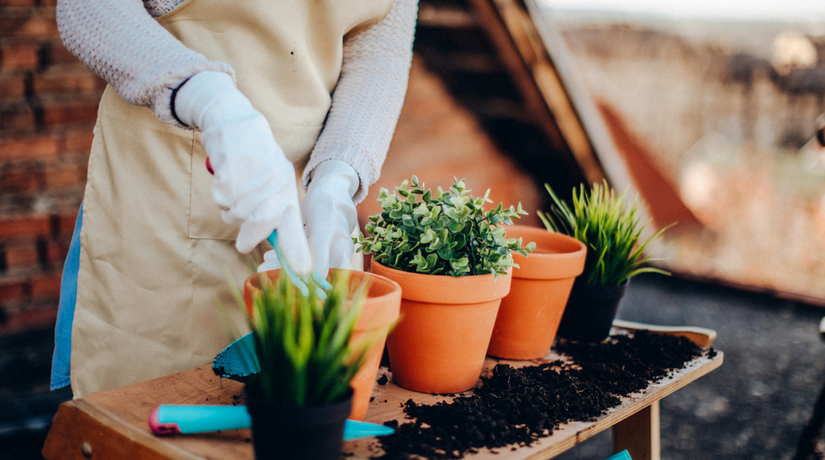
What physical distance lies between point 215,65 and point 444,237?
0.41 m

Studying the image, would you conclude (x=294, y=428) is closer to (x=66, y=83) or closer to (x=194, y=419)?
(x=194, y=419)

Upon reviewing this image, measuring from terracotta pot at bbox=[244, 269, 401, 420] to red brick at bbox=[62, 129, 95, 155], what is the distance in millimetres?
1616

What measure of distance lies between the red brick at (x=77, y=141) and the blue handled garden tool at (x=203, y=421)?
165cm

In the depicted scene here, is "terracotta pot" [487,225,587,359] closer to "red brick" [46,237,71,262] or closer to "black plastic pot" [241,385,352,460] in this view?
"black plastic pot" [241,385,352,460]

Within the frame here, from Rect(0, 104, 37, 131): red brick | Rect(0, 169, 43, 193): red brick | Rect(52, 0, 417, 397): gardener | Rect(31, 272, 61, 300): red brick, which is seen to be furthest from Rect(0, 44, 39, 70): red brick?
Rect(52, 0, 417, 397): gardener

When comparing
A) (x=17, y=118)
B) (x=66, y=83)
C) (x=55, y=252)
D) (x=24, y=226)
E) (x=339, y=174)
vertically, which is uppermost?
(x=66, y=83)

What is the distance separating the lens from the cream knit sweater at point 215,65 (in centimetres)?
81

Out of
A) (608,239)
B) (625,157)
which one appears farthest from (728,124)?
(608,239)

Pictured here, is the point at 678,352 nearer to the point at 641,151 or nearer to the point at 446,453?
the point at 446,453

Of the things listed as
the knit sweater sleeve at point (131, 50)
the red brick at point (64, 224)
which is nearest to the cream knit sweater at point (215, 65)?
the knit sweater sleeve at point (131, 50)

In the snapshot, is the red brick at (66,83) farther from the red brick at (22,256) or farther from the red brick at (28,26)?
the red brick at (22,256)

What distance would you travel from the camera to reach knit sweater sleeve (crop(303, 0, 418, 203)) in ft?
3.42

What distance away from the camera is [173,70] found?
2.57 ft

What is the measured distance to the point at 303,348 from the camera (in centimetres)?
53
